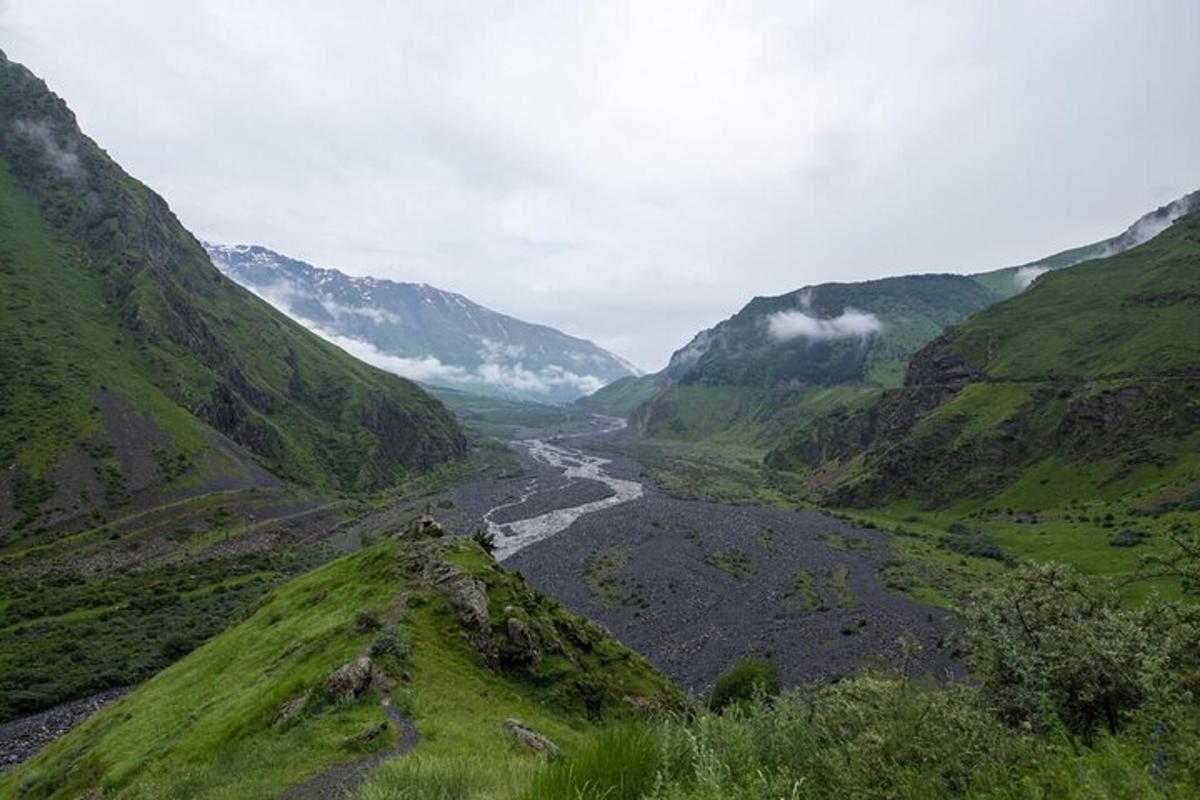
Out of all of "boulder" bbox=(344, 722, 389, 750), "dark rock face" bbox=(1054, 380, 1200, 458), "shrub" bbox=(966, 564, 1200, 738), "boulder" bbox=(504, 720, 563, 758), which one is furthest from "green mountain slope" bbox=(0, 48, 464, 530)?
"dark rock face" bbox=(1054, 380, 1200, 458)

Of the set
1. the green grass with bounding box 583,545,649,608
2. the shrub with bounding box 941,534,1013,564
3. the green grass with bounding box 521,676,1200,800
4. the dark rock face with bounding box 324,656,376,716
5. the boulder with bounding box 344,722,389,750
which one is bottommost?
the shrub with bounding box 941,534,1013,564

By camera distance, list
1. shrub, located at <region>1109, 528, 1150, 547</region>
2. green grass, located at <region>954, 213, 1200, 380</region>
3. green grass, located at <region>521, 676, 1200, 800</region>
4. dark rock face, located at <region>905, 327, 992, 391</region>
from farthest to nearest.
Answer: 1. dark rock face, located at <region>905, 327, 992, 391</region>
2. green grass, located at <region>954, 213, 1200, 380</region>
3. shrub, located at <region>1109, 528, 1150, 547</region>
4. green grass, located at <region>521, 676, 1200, 800</region>

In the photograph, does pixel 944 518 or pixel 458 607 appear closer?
pixel 458 607

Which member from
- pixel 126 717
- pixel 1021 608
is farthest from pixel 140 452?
pixel 1021 608

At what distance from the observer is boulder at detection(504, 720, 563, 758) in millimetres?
22828

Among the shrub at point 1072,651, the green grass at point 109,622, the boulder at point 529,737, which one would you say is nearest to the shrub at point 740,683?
the boulder at point 529,737

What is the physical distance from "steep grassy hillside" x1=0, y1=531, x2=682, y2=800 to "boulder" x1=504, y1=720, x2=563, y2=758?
0.54 meters

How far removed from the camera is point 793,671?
196ft

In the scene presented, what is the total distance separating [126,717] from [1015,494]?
143 meters

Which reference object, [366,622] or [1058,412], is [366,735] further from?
[1058,412]

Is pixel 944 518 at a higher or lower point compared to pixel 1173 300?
lower

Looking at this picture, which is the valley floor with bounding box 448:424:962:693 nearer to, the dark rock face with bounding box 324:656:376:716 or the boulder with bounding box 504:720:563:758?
the boulder with bounding box 504:720:563:758

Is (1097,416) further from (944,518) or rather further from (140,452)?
(140,452)

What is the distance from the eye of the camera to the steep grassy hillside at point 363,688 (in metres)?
22.9
